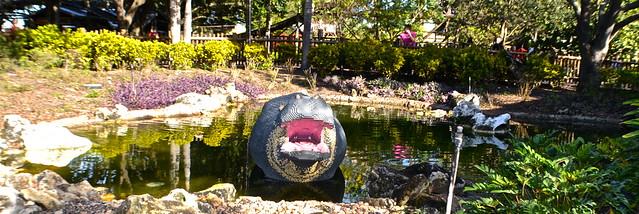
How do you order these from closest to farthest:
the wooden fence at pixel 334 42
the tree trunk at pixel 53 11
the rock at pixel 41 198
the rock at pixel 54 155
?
the rock at pixel 41 198 → the rock at pixel 54 155 → the wooden fence at pixel 334 42 → the tree trunk at pixel 53 11

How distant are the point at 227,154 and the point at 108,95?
4.88 m

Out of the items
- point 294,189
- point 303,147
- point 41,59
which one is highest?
point 41,59

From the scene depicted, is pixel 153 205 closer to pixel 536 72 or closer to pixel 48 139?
pixel 48 139

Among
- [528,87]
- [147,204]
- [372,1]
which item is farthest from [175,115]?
[372,1]

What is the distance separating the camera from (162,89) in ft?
39.4

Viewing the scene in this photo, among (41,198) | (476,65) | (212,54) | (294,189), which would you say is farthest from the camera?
(212,54)

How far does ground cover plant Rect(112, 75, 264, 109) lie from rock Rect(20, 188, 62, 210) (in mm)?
6174

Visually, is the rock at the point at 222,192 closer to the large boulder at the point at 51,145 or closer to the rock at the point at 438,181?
the rock at the point at 438,181

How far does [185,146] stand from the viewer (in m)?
7.92

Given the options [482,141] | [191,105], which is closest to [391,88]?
[482,141]

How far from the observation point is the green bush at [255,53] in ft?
60.7

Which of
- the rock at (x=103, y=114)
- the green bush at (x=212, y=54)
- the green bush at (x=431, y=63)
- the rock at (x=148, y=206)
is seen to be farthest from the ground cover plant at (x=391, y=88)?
the rock at (x=148, y=206)

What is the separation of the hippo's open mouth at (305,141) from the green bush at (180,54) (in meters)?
11.2

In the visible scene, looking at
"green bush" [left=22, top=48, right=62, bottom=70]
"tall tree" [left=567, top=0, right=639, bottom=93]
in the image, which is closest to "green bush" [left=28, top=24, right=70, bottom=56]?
"green bush" [left=22, top=48, right=62, bottom=70]
